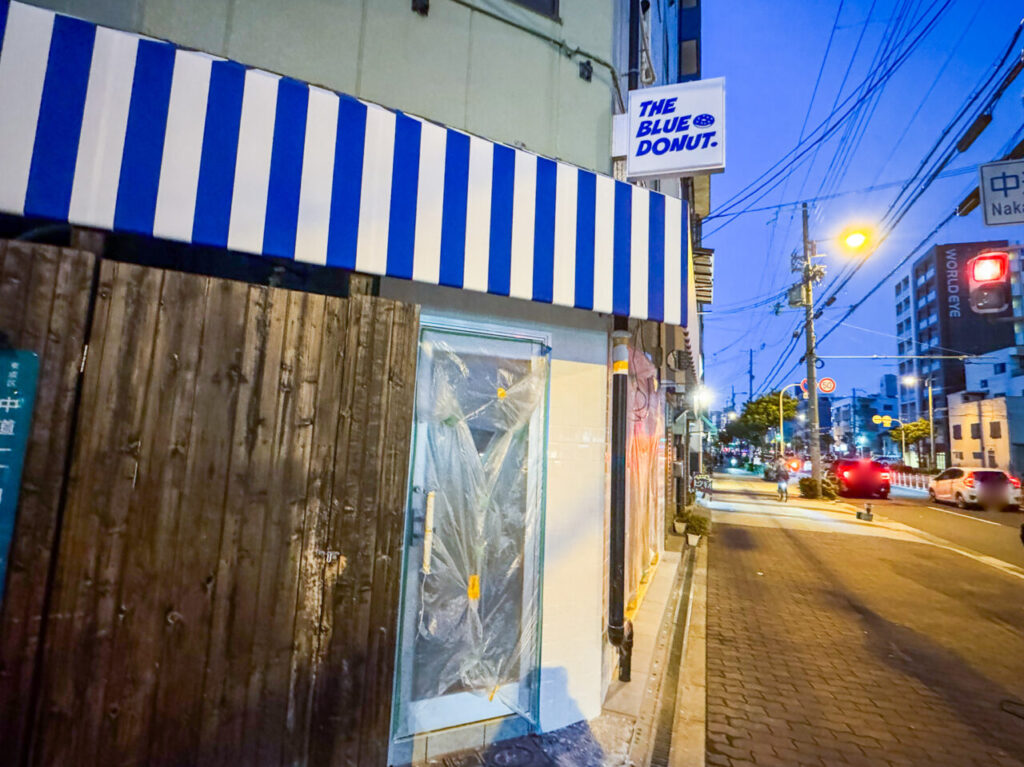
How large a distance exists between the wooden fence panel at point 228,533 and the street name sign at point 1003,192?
326 inches

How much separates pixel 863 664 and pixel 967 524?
14.1 m

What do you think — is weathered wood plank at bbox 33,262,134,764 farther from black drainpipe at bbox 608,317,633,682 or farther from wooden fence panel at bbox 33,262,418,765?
black drainpipe at bbox 608,317,633,682

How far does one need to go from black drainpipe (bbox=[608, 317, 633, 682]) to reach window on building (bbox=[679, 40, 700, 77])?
1536cm

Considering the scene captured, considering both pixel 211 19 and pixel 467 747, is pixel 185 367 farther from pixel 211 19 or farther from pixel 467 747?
pixel 467 747

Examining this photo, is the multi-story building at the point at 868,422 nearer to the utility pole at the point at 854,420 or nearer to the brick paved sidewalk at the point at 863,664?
the utility pole at the point at 854,420

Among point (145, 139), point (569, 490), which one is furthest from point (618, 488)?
point (145, 139)

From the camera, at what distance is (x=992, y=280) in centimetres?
852

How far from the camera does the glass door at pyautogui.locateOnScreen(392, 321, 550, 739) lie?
344 centimetres

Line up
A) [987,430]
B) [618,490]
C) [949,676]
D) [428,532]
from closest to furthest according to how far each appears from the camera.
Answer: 1. [428,532]
2. [618,490]
3. [949,676]
4. [987,430]

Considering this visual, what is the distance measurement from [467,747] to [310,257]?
3.50 metres

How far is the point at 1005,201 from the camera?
6.48 meters

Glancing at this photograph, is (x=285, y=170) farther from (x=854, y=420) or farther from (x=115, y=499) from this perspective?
(x=854, y=420)

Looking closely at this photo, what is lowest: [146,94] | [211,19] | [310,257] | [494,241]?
[310,257]

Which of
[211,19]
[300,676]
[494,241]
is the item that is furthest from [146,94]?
[300,676]
